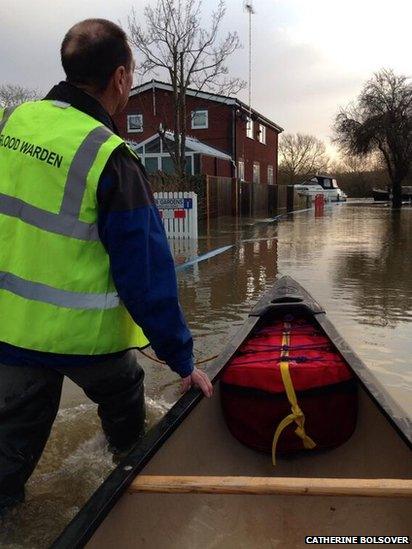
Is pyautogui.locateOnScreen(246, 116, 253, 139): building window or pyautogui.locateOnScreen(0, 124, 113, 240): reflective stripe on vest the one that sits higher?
pyautogui.locateOnScreen(246, 116, 253, 139): building window

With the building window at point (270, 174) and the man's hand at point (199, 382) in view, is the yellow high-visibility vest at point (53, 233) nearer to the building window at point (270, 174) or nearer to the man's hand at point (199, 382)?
the man's hand at point (199, 382)

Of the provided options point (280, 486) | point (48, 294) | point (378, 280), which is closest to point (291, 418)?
point (280, 486)

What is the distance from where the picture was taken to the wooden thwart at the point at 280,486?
183 centimetres

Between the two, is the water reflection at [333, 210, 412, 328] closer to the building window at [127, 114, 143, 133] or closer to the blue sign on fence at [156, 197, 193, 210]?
the blue sign on fence at [156, 197, 193, 210]

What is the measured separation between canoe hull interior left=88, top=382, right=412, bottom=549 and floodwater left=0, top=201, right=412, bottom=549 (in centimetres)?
59

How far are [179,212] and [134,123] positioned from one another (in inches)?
668

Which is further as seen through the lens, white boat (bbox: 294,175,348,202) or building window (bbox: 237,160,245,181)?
white boat (bbox: 294,175,348,202)

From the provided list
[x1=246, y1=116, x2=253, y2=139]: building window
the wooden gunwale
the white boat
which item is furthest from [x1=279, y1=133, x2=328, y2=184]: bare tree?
the wooden gunwale

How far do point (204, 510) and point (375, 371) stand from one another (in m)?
2.51

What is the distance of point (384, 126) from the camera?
38656mm

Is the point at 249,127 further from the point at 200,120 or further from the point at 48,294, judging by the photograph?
the point at 48,294

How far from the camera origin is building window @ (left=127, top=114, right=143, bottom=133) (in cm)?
2914

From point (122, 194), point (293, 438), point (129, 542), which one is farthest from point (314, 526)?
point (122, 194)

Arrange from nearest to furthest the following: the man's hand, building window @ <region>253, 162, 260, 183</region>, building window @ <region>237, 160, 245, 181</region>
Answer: the man's hand → building window @ <region>237, 160, 245, 181</region> → building window @ <region>253, 162, 260, 183</region>
